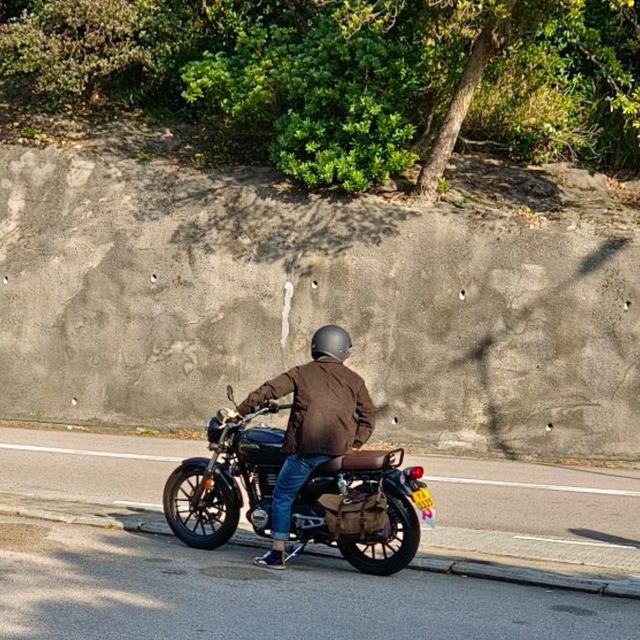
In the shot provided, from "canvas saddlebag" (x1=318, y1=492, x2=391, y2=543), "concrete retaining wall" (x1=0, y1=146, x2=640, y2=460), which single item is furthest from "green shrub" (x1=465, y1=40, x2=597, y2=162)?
"canvas saddlebag" (x1=318, y1=492, x2=391, y2=543)

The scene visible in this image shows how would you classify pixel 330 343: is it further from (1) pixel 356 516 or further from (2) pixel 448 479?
(2) pixel 448 479

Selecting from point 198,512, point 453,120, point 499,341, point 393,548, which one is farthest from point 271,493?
point 453,120

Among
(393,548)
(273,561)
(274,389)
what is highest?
(274,389)

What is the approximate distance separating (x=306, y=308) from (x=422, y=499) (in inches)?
420

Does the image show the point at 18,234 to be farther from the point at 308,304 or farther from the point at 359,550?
the point at 359,550

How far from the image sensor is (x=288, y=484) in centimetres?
845

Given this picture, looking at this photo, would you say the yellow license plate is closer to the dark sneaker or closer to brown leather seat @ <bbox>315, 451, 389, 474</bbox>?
brown leather seat @ <bbox>315, 451, 389, 474</bbox>

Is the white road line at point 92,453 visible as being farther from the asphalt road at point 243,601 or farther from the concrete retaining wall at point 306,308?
the asphalt road at point 243,601

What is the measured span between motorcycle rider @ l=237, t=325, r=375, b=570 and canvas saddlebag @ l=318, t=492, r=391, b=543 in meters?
0.30

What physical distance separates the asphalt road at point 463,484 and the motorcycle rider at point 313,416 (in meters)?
3.05

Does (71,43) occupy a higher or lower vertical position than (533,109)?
higher

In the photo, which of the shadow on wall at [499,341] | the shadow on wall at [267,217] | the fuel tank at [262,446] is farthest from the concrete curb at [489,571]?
the shadow on wall at [267,217]

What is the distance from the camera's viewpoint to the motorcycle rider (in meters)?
8.38

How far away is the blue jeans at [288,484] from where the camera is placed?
27.6 ft
